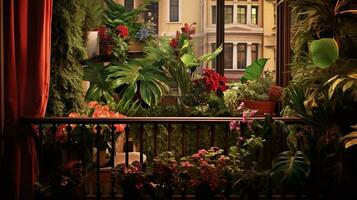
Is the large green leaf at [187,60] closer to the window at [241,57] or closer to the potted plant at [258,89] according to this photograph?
the potted plant at [258,89]

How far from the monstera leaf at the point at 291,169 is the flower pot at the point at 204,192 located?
0.49 metres

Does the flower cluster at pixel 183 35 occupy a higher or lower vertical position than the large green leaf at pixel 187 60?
higher

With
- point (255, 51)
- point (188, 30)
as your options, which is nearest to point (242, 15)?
point (255, 51)

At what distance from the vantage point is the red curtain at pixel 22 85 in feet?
12.2

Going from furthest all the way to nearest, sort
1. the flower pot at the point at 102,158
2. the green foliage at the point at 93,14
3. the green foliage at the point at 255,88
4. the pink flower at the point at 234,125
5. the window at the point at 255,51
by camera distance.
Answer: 1. the window at the point at 255,51
2. the green foliage at the point at 255,88
3. the green foliage at the point at 93,14
4. the flower pot at the point at 102,158
5. the pink flower at the point at 234,125

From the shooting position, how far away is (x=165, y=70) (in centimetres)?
522

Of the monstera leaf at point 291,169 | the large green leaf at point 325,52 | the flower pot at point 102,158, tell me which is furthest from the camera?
the flower pot at point 102,158

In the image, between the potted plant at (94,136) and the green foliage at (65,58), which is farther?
the green foliage at (65,58)

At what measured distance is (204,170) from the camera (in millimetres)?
3699

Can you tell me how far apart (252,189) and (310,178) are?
0.48 meters

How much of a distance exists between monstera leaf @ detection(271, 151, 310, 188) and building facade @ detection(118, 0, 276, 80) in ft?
6.54

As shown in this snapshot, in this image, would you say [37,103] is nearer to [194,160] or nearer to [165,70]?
[194,160]

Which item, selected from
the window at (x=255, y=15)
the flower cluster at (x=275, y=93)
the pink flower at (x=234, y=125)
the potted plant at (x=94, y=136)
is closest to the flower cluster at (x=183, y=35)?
the window at (x=255, y=15)

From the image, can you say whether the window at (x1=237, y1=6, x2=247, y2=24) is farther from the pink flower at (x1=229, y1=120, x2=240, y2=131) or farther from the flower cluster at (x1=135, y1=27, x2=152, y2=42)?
the pink flower at (x1=229, y1=120, x2=240, y2=131)
